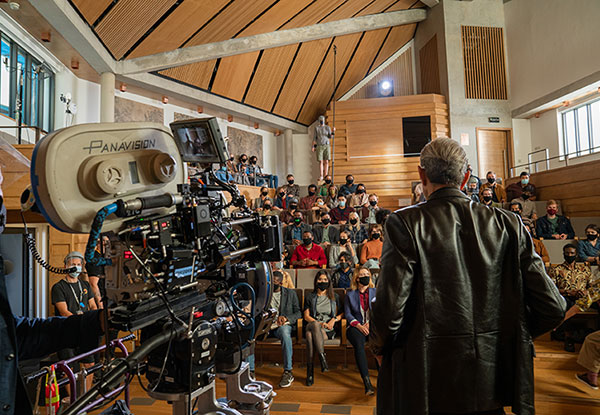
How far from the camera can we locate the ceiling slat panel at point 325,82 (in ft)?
38.7

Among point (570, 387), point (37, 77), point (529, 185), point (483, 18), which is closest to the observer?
point (570, 387)

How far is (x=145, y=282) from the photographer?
1160 mm

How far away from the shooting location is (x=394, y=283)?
1238 mm

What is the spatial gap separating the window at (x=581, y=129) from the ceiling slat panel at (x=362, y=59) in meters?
5.79

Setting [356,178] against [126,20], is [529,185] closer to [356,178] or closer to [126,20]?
[356,178]

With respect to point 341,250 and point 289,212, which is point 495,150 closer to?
point 289,212

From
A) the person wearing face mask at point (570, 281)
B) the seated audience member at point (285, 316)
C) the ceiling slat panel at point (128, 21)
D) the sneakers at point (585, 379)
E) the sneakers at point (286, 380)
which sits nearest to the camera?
the sneakers at point (585, 379)

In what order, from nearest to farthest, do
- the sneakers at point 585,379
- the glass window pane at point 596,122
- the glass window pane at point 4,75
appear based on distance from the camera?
1. the sneakers at point 585,379
2. the glass window pane at point 4,75
3. the glass window pane at point 596,122

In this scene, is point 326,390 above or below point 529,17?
below

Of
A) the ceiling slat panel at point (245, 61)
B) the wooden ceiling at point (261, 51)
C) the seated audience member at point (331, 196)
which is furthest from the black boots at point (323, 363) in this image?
the ceiling slat panel at point (245, 61)

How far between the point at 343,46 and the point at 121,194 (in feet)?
38.8

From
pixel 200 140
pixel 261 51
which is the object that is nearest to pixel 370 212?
pixel 261 51

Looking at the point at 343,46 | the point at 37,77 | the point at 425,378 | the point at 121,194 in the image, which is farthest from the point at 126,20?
the point at 425,378

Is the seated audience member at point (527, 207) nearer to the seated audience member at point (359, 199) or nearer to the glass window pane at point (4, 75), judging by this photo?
the seated audience member at point (359, 199)
